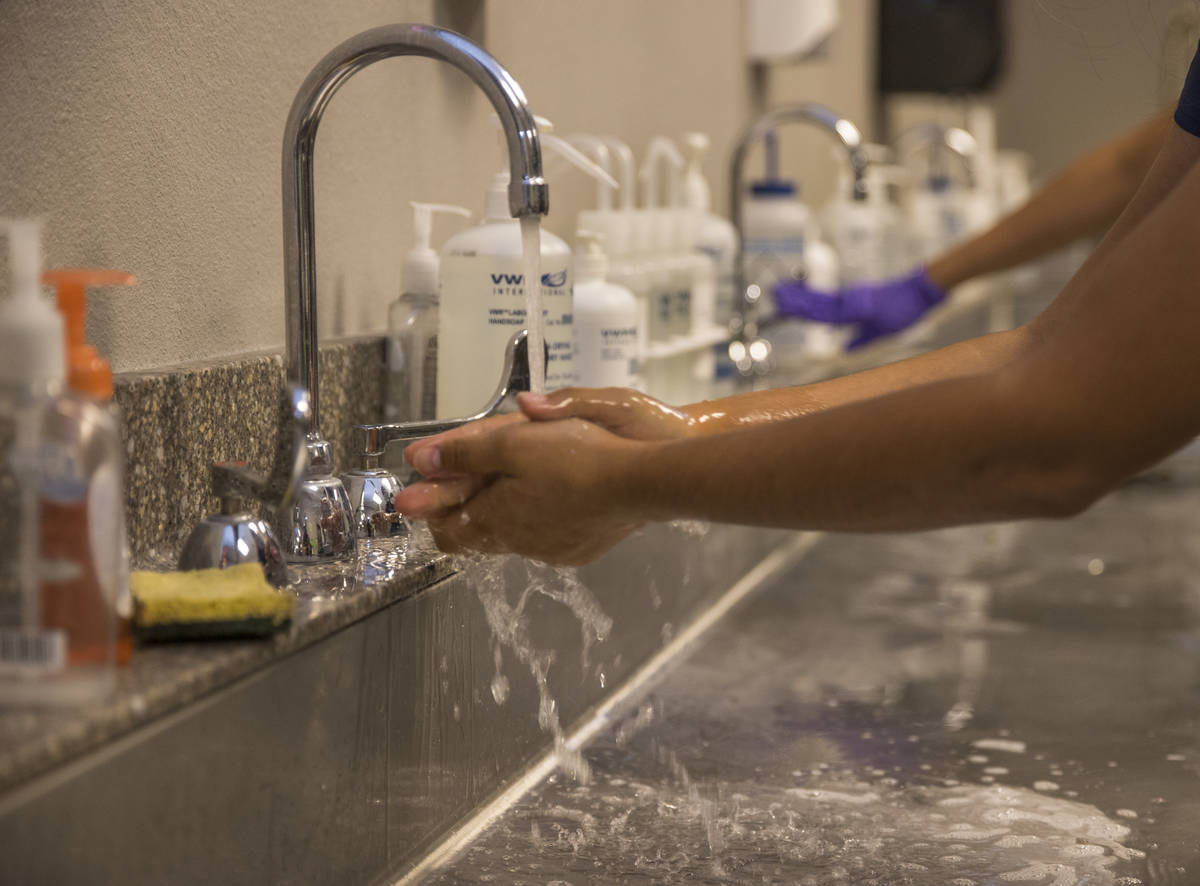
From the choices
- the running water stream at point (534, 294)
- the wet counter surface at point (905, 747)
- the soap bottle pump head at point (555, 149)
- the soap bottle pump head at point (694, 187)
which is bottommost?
the wet counter surface at point (905, 747)

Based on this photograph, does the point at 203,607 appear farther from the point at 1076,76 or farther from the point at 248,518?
the point at 1076,76

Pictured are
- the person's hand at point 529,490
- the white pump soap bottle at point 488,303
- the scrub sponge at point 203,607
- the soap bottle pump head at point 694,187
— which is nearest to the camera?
the scrub sponge at point 203,607

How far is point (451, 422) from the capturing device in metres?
0.93

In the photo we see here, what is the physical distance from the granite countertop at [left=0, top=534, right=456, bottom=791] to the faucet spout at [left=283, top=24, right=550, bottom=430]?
12cm

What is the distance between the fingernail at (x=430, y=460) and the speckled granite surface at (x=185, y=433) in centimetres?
14

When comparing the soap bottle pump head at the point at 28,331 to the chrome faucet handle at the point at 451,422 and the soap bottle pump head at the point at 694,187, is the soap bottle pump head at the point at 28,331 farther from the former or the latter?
the soap bottle pump head at the point at 694,187

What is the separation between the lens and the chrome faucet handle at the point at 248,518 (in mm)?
715

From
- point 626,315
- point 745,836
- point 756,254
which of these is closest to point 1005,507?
point 745,836

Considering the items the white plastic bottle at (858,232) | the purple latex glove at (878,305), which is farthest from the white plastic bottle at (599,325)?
the white plastic bottle at (858,232)

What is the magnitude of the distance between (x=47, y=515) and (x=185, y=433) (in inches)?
12.2

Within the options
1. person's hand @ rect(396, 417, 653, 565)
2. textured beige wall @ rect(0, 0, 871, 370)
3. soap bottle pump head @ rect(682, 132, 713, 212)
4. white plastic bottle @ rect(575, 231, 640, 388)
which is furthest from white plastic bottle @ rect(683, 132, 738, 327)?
person's hand @ rect(396, 417, 653, 565)

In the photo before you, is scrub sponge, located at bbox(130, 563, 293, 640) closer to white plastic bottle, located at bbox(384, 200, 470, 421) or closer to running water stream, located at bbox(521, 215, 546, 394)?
running water stream, located at bbox(521, 215, 546, 394)

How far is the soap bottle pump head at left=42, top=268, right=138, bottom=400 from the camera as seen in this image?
23.3 inches

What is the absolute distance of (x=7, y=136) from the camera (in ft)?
2.52
